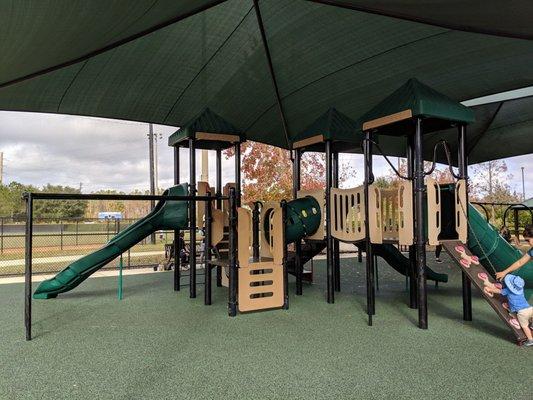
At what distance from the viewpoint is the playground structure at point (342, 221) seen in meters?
5.54

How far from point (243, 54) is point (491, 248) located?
16.9ft

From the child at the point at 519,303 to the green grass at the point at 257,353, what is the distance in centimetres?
24

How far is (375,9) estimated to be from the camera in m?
4.71

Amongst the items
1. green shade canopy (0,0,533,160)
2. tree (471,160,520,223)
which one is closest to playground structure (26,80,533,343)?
green shade canopy (0,0,533,160)

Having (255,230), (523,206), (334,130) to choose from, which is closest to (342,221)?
(255,230)

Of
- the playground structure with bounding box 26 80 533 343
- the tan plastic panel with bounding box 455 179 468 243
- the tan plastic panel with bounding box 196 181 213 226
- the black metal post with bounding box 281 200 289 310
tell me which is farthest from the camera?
the tan plastic panel with bounding box 196 181 213 226

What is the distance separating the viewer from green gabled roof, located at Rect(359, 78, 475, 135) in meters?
5.42

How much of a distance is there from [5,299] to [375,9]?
24.8ft

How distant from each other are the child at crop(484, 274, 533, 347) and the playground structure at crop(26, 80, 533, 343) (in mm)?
99

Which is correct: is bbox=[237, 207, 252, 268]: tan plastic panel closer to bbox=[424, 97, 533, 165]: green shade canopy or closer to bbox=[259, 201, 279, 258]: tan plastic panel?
bbox=[259, 201, 279, 258]: tan plastic panel

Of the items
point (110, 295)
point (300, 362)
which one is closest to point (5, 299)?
point (110, 295)

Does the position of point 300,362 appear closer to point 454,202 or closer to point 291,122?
point 454,202

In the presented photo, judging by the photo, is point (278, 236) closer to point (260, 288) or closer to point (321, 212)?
point (260, 288)

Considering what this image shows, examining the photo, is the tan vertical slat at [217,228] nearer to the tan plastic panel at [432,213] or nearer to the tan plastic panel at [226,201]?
the tan plastic panel at [226,201]
